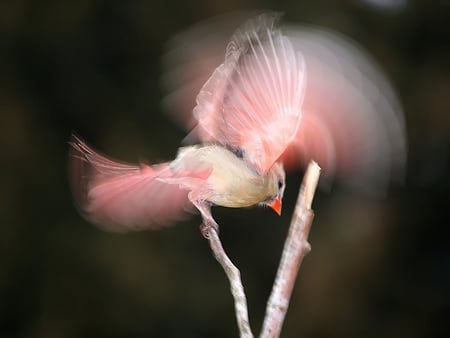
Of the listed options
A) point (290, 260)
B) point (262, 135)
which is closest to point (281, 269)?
point (290, 260)

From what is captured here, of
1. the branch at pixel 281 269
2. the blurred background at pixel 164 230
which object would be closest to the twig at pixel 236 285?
the branch at pixel 281 269

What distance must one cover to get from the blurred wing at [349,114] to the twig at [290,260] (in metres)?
0.06

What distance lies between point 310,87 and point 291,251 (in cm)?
15

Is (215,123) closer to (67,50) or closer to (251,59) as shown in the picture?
(251,59)

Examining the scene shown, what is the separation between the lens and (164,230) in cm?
230

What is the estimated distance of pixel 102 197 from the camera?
1.34ft

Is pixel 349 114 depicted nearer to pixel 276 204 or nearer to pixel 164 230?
pixel 276 204

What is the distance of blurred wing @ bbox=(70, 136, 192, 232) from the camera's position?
1.29 ft

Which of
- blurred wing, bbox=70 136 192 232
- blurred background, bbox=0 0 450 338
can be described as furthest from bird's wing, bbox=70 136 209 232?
blurred background, bbox=0 0 450 338

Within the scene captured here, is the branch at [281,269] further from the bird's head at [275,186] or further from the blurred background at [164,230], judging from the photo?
the blurred background at [164,230]

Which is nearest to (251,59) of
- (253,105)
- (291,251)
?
(253,105)

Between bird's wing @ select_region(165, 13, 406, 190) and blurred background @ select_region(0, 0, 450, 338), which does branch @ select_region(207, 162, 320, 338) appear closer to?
bird's wing @ select_region(165, 13, 406, 190)

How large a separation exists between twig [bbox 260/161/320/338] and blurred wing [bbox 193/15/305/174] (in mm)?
47

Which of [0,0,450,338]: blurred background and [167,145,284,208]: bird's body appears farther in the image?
[0,0,450,338]: blurred background
